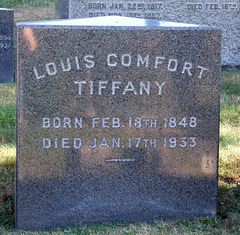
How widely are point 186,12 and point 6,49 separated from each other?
136 inches

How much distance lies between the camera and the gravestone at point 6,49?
7.88m

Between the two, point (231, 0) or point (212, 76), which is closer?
point (212, 76)

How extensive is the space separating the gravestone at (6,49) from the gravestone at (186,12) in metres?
1.21

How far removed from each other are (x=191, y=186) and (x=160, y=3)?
20.1 feet

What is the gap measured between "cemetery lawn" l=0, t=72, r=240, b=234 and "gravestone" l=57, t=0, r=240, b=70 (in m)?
3.40

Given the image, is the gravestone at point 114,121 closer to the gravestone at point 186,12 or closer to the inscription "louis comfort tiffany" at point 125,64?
the inscription "louis comfort tiffany" at point 125,64

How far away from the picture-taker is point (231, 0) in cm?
843

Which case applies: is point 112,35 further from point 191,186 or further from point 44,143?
point 191,186

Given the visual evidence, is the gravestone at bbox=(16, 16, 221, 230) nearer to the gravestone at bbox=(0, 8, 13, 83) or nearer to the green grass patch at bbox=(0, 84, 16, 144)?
the green grass patch at bbox=(0, 84, 16, 144)

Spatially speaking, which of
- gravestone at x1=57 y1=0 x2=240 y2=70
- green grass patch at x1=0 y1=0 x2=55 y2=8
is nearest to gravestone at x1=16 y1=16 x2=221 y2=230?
gravestone at x1=57 y1=0 x2=240 y2=70

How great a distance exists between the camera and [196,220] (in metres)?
2.97

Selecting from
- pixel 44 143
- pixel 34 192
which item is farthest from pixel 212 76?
pixel 34 192

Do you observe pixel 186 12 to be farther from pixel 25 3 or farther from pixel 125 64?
pixel 25 3

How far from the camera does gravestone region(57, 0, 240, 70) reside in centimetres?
833
